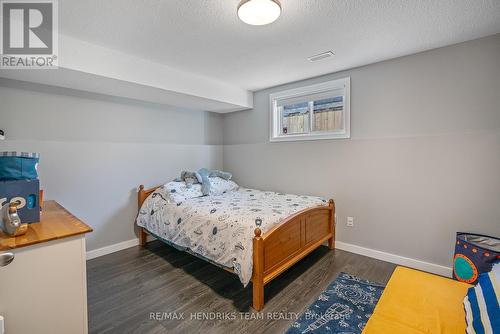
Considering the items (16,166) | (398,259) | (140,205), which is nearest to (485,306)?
(398,259)

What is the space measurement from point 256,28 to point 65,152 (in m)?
2.49

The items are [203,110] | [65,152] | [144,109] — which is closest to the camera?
[65,152]

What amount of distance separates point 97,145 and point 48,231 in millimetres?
1896

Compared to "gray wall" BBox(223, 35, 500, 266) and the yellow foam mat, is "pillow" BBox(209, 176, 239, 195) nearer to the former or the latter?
"gray wall" BBox(223, 35, 500, 266)

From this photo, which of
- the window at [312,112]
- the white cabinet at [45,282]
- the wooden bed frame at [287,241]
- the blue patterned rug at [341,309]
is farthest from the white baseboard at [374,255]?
the white cabinet at [45,282]

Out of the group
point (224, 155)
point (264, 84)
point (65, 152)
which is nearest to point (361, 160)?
point (264, 84)

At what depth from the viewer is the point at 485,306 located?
0.98m

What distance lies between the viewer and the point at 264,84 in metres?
3.61

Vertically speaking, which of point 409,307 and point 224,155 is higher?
point 224,155

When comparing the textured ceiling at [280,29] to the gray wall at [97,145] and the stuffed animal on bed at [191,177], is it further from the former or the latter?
the stuffed animal on bed at [191,177]

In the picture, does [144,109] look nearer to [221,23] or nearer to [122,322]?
[221,23]

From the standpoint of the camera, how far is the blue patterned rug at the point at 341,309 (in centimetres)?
176

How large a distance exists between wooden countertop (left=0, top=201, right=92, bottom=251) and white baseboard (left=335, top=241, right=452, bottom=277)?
290 centimetres

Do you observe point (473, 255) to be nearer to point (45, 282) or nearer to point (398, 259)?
point (398, 259)
